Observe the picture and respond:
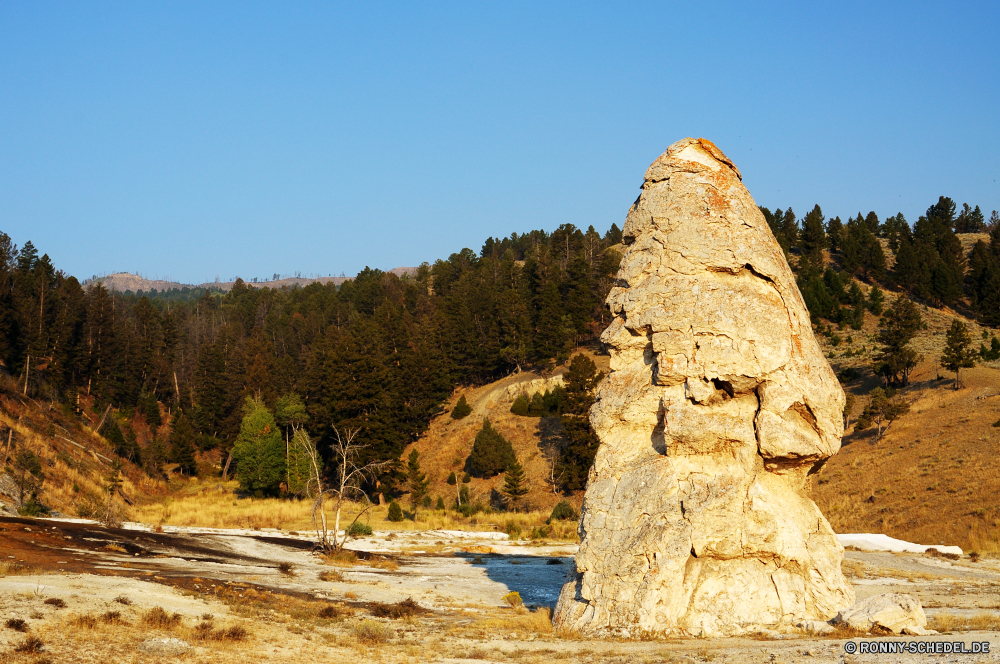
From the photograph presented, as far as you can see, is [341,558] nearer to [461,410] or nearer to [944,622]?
[944,622]

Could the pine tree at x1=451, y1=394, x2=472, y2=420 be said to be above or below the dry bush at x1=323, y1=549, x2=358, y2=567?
above

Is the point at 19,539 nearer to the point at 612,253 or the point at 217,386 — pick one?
the point at 217,386

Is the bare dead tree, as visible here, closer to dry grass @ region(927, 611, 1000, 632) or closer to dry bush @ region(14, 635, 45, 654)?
dry bush @ region(14, 635, 45, 654)

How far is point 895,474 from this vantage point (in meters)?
44.7

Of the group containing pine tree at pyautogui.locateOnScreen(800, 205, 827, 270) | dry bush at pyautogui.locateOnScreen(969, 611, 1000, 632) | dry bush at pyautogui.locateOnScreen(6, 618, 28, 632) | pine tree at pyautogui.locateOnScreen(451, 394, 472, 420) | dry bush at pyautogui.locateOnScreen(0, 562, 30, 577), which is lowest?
dry bush at pyautogui.locateOnScreen(969, 611, 1000, 632)

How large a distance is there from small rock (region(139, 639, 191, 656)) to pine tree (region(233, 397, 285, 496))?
128 feet

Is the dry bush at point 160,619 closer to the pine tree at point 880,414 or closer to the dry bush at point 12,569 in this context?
the dry bush at point 12,569

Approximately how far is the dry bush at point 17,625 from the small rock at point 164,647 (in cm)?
197

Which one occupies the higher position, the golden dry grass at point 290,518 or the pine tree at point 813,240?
the pine tree at point 813,240

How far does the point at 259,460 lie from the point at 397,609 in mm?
36651

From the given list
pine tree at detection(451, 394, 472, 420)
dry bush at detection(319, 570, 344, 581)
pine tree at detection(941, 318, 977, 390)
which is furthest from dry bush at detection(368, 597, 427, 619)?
pine tree at detection(451, 394, 472, 420)

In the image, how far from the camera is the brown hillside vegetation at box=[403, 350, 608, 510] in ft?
196

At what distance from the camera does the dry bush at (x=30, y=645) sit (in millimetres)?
12578

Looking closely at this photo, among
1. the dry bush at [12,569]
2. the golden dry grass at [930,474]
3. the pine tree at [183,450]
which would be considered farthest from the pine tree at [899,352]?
the dry bush at [12,569]
